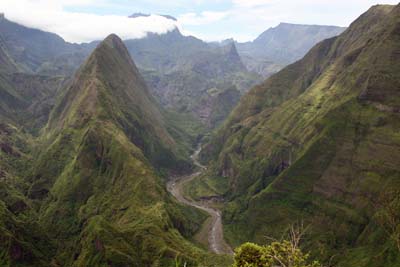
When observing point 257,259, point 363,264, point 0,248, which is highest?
point 257,259

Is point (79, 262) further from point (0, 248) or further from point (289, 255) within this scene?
point (289, 255)

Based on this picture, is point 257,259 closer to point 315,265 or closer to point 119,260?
point 315,265

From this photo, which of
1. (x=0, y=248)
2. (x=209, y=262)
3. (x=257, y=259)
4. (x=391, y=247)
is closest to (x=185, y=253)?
(x=209, y=262)

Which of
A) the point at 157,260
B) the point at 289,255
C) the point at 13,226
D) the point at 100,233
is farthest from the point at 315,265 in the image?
the point at 13,226

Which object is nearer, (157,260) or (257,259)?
(257,259)

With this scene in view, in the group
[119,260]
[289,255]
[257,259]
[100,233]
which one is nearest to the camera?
[289,255]

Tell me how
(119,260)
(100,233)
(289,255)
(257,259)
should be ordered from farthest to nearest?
(100,233) < (119,260) < (257,259) < (289,255)

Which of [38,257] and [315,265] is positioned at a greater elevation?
[315,265]

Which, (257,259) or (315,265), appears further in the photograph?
(257,259)

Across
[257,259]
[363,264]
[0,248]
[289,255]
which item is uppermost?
[289,255]
